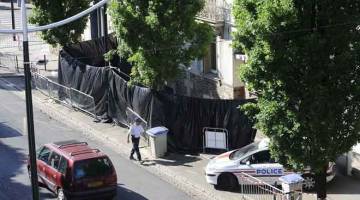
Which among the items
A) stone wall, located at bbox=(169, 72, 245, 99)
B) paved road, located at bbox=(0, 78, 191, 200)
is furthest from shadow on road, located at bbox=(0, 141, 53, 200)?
stone wall, located at bbox=(169, 72, 245, 99)

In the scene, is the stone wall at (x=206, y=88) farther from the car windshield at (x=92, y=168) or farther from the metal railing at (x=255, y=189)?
the car windshield at (x=92, y=168)

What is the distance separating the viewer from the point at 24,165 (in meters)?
21.4

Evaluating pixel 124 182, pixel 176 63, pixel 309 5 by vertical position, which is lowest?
pixel 124 182

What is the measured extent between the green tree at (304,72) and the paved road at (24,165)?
211 inches

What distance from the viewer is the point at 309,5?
13820 millimetres

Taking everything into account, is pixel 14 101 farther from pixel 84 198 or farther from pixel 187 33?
pixel 84 198

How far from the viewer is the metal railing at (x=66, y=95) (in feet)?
90.8

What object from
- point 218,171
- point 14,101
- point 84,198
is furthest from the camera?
point 14,101

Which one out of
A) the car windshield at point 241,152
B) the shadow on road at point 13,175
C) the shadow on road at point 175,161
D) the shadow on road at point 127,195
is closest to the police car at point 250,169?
the car windshield at point 241,152

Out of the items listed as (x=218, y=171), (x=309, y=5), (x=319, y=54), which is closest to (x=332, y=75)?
(x=319, y=54)

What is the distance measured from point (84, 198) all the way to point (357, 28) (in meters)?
8.06

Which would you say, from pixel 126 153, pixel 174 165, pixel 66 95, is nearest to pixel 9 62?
pixel 66 95

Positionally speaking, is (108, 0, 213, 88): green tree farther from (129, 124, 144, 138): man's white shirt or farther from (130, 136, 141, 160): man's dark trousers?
(130, 136, 141, 160): man's dark trousers

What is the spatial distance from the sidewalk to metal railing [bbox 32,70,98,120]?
312 millimetres
